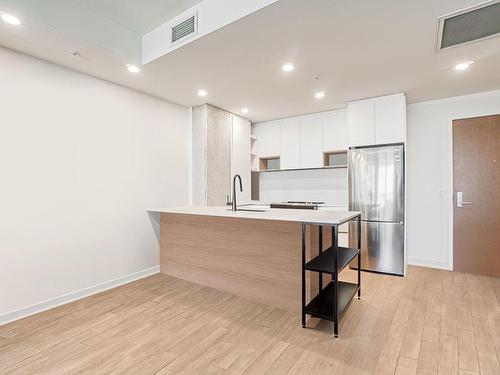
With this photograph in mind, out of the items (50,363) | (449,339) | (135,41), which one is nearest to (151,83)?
(135,41)

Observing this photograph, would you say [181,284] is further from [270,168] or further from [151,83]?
[270,168]

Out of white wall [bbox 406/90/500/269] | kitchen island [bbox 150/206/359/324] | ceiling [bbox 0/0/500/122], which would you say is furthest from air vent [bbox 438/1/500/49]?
white wall [bbox 406/90/500/269]

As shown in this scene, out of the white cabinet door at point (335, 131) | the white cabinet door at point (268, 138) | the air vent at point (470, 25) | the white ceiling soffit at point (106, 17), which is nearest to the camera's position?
the air vent at point (470, 25)

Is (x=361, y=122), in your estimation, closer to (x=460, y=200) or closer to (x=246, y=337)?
(x=460, y=200)

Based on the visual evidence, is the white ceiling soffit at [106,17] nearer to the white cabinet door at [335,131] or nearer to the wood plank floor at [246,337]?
the wood plank floor at [246,337]

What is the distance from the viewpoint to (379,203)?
374 cm

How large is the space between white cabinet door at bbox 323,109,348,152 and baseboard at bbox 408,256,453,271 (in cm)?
203

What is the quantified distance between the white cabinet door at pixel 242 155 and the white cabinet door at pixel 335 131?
143 centimetres

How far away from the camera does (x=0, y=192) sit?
94.6 inches

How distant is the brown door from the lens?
3.60 m

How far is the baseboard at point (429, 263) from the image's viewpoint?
3895mm

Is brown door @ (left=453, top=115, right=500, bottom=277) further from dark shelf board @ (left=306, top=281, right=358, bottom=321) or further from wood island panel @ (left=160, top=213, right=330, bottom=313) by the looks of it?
wood island panel @ (left=160, top=213, right=330, bottom=313)

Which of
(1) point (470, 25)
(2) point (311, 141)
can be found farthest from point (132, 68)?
(1) point (470, 25)

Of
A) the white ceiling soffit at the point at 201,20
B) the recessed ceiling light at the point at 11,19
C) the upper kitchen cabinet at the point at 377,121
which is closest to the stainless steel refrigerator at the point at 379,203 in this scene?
the upper kitchen cabinet at the point at 377,121
